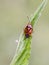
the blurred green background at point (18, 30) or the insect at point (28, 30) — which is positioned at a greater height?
the blurred green background at point (18, 30)

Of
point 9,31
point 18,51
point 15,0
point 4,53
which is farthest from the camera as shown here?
point 15,0

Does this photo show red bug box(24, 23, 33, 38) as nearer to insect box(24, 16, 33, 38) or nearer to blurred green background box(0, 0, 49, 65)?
insect box(24, 16, 33, 38)

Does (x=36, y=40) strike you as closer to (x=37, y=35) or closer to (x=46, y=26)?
(x=37, y=35)

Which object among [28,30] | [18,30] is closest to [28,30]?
[28,30]

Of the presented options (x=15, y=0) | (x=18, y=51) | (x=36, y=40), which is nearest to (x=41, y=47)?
(x=36, y=40)

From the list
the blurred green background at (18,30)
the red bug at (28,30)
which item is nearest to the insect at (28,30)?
the red bug at (28,30)

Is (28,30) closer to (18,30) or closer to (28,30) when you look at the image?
(28,30)

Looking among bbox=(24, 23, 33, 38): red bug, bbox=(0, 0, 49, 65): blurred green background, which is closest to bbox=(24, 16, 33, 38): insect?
bbox=(24, 23, 33, 38): red bug

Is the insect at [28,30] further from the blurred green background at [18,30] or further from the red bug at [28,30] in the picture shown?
the blurred green background at [18,30]
